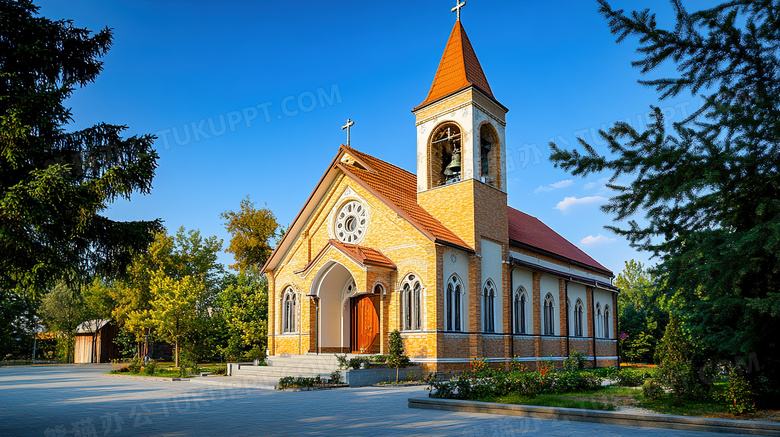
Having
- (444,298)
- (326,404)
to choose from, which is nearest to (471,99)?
(444,298)

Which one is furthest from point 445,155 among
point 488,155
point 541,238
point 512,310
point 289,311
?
point 289,311

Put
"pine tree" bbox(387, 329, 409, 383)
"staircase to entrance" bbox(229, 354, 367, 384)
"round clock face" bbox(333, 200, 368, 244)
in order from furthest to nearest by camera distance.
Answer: "round clock face" bbox(333, 200, 368, 244) → "staircase to entrance" bbox(229, 354, 367, 384) → "pine tree" bbox(387, 329, 409, 383)

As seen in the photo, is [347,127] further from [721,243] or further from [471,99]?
[721,243]

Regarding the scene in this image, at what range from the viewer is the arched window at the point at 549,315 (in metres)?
25.9

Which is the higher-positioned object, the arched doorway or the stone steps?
the arched doorway

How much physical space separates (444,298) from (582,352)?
41.0ft

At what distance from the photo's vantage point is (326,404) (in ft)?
42.0

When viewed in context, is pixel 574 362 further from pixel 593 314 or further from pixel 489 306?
pixel 593 314

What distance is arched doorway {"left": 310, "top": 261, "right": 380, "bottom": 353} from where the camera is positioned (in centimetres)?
2170

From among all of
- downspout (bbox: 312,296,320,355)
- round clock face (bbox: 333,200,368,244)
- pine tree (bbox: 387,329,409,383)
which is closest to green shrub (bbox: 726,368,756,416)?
pine tree (bbox: 387,329,409,383)

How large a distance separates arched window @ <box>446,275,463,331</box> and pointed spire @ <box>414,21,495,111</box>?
7.81 metres

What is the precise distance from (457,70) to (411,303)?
10048 mm

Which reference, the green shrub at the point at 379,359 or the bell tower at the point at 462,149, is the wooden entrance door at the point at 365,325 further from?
the bell tower at the point at 462,149

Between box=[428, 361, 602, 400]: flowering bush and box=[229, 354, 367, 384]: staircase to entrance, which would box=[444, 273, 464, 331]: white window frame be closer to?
box=[229, 354, 367, 384]: staircase to entrance
